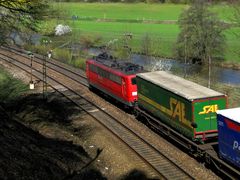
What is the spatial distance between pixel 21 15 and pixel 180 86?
27.4 ft

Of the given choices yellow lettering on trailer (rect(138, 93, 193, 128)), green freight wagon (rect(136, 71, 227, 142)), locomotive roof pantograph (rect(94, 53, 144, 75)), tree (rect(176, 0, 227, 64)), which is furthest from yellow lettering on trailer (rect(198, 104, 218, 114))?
tree (rect(176, 0, 227, 64))

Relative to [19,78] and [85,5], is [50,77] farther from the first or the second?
[85,5]

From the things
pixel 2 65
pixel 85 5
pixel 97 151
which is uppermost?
pixel 85 5

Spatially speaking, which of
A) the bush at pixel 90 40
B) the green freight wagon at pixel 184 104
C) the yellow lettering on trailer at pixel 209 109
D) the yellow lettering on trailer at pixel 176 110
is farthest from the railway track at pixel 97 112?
the bush at pixel 90 40

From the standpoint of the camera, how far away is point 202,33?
56.8 metres

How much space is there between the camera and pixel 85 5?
131m

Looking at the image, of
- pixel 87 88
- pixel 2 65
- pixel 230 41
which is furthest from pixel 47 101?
pixel 230 41

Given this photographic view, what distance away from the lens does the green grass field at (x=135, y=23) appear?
246ft

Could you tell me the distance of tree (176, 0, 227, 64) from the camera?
56438 mm

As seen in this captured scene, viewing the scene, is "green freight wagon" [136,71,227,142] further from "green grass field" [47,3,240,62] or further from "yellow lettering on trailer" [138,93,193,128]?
"green grass field" [47,3,240,62]

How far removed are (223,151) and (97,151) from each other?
6.90 metres

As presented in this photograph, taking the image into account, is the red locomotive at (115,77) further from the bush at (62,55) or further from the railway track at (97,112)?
the bush at (62,55)

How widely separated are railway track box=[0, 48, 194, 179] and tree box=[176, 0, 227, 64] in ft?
62.6

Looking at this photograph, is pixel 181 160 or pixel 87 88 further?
pixel 87 88
